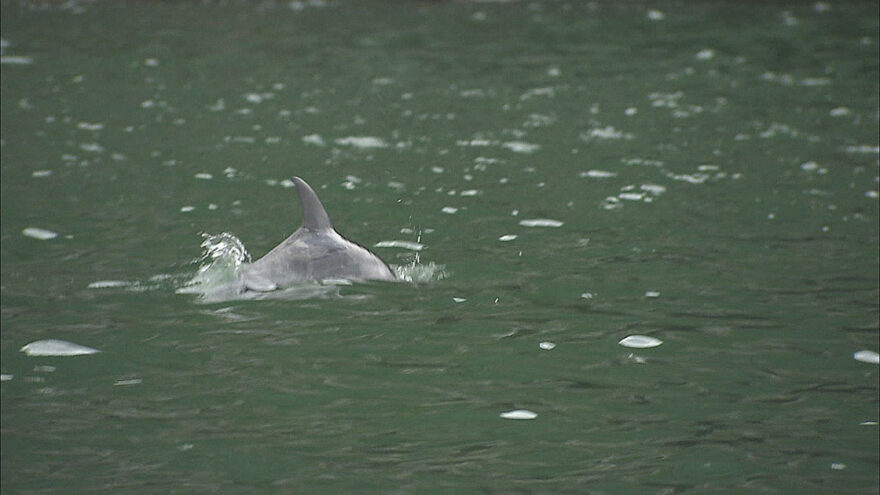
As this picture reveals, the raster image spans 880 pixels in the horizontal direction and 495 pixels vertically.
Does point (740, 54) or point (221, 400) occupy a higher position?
point (740, 54)

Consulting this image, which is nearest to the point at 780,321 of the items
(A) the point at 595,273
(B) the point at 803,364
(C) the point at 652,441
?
(B) the point at 803,364

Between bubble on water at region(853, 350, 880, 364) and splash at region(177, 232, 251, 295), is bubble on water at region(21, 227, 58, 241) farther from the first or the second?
bubble on water at region(853, 350, 880, 364)

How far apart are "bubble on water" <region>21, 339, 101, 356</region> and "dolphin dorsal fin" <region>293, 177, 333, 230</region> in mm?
2264

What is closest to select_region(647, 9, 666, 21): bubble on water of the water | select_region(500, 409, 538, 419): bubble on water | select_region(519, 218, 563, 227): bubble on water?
the water

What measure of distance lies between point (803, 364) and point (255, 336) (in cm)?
448

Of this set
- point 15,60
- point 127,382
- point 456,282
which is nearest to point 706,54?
point 15,60

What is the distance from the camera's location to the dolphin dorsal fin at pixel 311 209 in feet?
37.0

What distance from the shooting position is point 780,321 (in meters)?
11.1

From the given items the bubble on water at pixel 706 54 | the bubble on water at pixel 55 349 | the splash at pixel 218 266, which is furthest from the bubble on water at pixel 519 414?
the bubble on water at pixel 706 54

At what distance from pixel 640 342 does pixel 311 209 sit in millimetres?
3227

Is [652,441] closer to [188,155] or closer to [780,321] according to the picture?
[780,321]

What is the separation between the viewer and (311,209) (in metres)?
11.6

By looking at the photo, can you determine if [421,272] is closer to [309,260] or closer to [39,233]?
[309,260]

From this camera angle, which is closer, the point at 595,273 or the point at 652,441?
the point at 652,441
